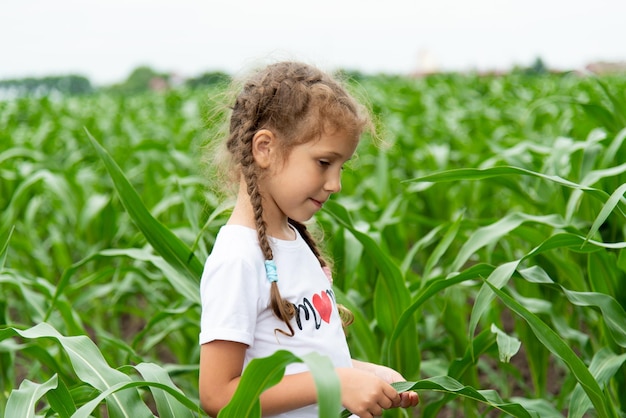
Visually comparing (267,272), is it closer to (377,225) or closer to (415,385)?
(415,385)

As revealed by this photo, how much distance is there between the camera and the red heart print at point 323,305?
4.77 feet

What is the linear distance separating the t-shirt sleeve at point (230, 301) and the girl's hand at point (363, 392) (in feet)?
0.53

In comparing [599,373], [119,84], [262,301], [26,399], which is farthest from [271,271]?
[119,84]

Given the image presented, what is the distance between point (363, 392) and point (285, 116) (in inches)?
18.2

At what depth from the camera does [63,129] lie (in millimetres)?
6984

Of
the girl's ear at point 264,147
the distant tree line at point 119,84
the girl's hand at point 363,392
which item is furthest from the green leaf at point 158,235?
the distant tree line at point 119,84

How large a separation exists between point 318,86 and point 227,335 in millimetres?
440

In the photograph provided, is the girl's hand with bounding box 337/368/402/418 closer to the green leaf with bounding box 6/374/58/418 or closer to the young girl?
the young girl

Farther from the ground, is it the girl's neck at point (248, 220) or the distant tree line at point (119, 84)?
the girl's neck at point (248, 220)

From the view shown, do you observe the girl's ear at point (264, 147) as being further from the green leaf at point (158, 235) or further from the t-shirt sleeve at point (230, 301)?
the green leaf at point (158, 235)

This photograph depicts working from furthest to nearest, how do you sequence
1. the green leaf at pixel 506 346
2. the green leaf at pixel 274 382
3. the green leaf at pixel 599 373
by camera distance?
the green leaf at pixel 599 373, the green leaf at pixel 506 346, the green leaf at pixel 274 382

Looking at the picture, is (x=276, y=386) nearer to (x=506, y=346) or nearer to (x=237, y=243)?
(x=237, y=243)

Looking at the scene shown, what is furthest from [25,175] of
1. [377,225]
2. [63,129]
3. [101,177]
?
[63,129]

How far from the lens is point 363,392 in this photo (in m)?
1.28
